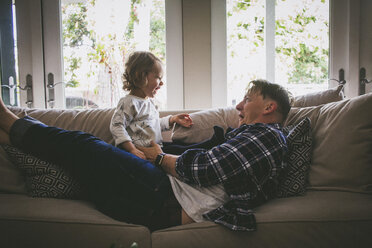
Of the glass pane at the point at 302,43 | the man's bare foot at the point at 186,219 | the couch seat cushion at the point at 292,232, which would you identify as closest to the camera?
the couch seat cushion at the point at 292,232

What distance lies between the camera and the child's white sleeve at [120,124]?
1.45m

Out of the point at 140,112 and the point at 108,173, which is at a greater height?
the point at 140,112

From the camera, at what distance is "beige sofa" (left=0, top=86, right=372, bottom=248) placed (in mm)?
961

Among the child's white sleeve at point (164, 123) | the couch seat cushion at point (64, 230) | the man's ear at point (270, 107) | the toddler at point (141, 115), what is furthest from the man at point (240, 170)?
the child's white sleeve at point (164, 123)

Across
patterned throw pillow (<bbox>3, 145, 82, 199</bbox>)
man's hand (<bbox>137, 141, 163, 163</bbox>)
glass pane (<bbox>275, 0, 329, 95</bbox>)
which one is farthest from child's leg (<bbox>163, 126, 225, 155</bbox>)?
glass pane (<bbox>275, 0, 329, 95</bbox>)

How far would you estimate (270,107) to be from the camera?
1250 millimetres

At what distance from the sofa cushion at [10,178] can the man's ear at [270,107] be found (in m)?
1.24

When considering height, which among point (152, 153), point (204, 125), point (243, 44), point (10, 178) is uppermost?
point (243, 44)

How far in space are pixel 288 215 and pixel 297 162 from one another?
0.97 ft

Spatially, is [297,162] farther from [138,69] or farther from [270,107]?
[138,69]

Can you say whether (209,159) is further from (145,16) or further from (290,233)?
(145,16)

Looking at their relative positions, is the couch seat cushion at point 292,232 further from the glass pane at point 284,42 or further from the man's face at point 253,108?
the glass pane at point 284,42

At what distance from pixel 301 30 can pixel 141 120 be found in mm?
1884

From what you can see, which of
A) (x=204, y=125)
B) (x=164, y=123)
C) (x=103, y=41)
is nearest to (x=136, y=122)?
(x=164, y=123)
